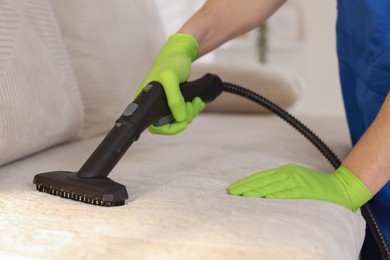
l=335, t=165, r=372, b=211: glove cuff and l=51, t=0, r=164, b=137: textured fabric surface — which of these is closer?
l=335, t=165, r=372, b=211: glove cuff

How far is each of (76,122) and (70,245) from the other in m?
0.62

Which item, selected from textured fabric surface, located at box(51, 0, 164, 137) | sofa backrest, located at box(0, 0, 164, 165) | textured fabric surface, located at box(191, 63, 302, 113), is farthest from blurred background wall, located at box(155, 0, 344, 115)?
textured fabric surface, located at box(51, 0, 164, 137)

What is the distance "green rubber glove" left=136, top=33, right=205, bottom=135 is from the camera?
964mm

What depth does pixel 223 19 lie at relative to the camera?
127 cm

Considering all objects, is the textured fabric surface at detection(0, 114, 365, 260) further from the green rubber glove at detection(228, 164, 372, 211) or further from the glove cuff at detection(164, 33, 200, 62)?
the glove cuff at detection(164, 33, 200, 62)

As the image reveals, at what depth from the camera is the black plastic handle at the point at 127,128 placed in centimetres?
84

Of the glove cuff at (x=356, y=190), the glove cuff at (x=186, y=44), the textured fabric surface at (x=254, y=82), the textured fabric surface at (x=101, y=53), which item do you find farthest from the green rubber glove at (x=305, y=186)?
the textured fabric surface at (x=254, y=82)

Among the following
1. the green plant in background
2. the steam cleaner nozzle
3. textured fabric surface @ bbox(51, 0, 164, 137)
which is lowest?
the green plant in background

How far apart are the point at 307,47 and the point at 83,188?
115 inches

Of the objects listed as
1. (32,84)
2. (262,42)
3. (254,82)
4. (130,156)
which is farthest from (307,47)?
(32,84)

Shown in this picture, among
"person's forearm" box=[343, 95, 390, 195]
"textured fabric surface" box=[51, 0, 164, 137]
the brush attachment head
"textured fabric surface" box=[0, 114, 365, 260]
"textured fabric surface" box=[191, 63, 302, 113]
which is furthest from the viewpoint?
"textured fabric surface" box=[191, 63, 302, 113]

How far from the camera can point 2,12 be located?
0.94 m

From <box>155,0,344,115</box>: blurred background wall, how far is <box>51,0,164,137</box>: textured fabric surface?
202 centimetres

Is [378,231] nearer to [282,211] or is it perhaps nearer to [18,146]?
[282,211]
